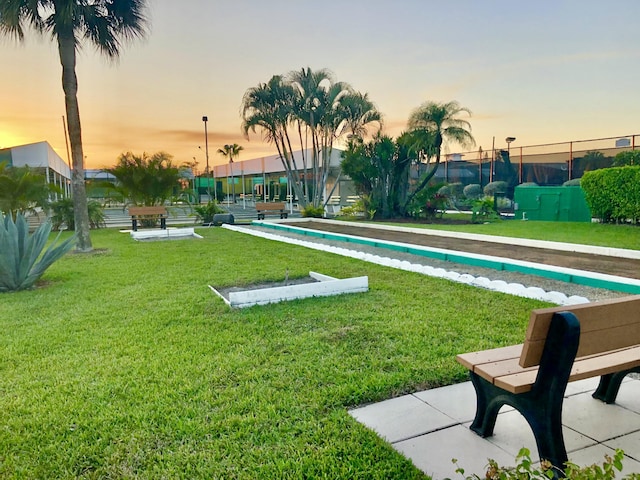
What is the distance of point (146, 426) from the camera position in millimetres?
2693

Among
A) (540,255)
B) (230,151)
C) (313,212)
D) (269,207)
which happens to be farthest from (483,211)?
(230,151)

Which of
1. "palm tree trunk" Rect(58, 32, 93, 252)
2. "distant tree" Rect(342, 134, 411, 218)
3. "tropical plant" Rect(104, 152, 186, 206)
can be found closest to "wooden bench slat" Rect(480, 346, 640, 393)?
"palm tree trunk" Rect(58, 32, 93, 252)

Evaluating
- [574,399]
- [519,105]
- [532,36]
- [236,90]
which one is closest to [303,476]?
[574,399]

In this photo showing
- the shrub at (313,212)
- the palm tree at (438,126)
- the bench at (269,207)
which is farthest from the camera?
the shrub at (313,212)

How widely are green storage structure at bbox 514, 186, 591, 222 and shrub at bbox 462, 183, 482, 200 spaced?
434 centimetres

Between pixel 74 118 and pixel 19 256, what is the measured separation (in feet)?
17.0

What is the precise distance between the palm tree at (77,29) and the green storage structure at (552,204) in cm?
1476

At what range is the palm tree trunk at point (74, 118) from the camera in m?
10.6

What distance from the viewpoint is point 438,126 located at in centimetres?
1786

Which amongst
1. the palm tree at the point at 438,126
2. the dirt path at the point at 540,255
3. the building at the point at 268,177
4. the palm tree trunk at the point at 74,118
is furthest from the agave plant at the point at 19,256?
the building at the point at 268,177

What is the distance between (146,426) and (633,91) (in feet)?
62.1

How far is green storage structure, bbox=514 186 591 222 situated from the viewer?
650 inches

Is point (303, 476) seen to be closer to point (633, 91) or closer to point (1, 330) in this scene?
point (1, 330)

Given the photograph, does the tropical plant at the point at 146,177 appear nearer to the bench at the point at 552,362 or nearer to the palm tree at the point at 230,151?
the bench at the point at 552,362
